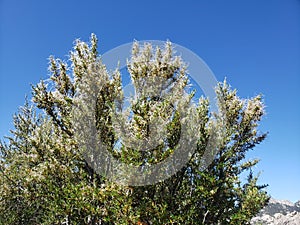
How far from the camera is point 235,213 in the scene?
1165cm

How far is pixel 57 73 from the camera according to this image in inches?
659

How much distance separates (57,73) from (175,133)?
8.39 metres

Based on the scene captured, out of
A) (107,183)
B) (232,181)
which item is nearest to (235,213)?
(232,181)

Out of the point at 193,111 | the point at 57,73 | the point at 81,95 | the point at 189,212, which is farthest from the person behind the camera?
the point at 57,73

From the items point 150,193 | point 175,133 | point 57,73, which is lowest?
point 150,193

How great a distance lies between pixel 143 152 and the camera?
461 inches

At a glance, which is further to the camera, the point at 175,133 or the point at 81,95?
the point at 81,95

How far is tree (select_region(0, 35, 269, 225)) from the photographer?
37.7 ft

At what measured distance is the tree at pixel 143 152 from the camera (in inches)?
452

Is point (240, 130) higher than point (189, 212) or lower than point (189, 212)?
higher

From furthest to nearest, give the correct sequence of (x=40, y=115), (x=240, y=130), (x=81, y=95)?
(x=40, y=115), (x=81, y=95), (x=240, y=130)

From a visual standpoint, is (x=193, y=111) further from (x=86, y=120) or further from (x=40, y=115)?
(x=40, y=115)

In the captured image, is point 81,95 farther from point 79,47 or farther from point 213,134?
point 213,134

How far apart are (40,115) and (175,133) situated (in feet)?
49.3
